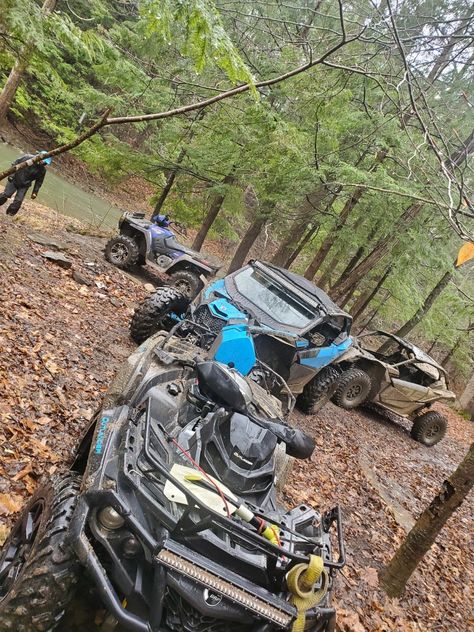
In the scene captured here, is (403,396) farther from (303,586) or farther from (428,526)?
(303,586)

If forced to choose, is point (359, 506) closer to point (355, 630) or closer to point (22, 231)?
point (355, 630)

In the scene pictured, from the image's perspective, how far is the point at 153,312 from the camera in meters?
6.18

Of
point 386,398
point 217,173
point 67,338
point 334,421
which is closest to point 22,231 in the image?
point 67,338

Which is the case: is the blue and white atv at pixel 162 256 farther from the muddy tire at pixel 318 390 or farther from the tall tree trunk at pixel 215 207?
the tall tree trunk at pixel 215 207

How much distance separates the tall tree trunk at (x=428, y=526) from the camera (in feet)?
12.4

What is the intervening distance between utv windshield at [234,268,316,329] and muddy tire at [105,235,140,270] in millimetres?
3311

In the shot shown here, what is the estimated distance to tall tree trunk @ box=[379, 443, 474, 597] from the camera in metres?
3.77

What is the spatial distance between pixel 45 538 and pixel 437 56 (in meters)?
4.32

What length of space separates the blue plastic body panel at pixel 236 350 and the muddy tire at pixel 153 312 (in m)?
1.81

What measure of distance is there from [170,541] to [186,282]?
7205 mm

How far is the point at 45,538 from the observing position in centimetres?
207

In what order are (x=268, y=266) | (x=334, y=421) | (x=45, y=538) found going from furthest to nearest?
1. (x=334, y=421)
2. (x=268, y=266)
3. (x=45, y=538)

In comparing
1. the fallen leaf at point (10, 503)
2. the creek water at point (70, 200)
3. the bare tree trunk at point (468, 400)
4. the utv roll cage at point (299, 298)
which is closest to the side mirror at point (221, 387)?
the fallen leaf at point (10, 503)

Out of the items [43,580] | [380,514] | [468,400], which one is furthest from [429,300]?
[43,580]
